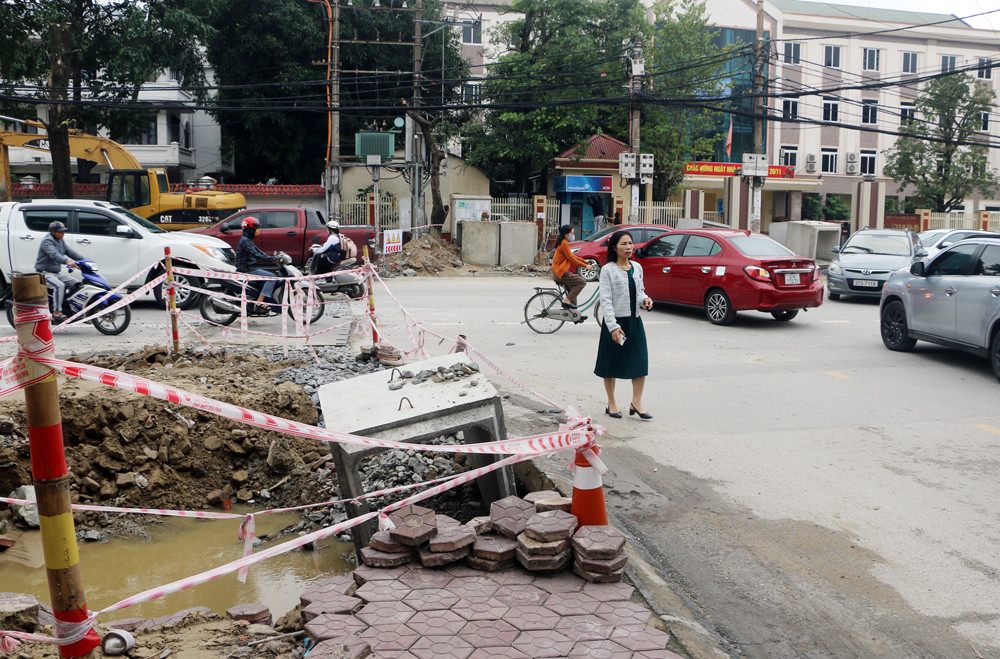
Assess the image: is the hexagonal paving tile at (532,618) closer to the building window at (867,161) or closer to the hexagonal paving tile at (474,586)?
the hexagonal paving tile at (474,586)

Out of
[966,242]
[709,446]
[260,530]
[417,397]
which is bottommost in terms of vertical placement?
[260,530]

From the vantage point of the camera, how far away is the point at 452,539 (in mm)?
4152

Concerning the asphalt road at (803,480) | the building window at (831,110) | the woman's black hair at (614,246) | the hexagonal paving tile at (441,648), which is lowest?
the asphalt road at (803,480)

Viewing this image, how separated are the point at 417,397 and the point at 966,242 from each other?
833cm

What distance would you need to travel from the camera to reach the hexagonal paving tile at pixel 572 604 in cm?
374

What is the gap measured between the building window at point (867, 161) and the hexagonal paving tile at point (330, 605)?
52.3 metres

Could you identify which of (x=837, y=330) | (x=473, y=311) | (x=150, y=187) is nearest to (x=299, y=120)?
(x=150, y=187)

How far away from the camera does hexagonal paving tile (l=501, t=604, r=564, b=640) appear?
360 cm

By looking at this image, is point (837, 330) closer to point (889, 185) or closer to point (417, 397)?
point (417, 397)

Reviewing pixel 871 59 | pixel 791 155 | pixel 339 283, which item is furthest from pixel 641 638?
pixel 871 59

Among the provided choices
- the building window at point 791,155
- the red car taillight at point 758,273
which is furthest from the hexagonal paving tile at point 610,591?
the building window at point 791,155

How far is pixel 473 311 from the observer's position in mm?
15461

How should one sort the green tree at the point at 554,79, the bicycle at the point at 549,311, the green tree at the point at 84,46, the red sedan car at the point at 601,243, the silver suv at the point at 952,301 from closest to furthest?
the silver suv at the point at 952,301 → the bicycle at the point at 549,311 → the red sedan car at the point at 601,243 → the green tree at the point at 84,46 → the green tree at the point at 554,79

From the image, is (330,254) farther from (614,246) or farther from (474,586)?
(474,586)
